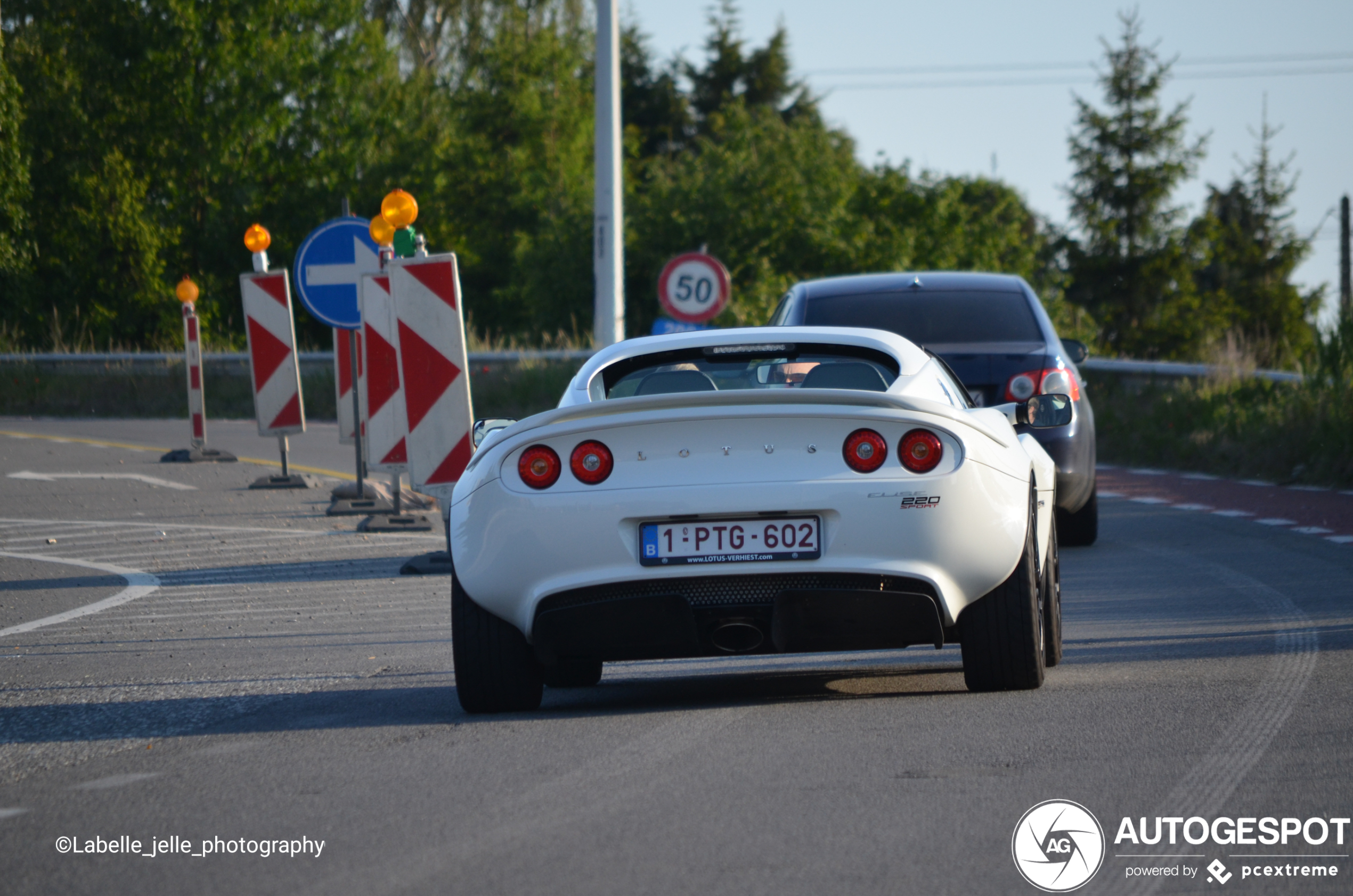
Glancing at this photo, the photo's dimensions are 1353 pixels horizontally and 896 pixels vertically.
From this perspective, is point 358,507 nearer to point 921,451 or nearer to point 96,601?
point 96,601

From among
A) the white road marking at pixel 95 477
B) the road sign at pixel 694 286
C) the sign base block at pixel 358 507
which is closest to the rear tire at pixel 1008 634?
the sign base block at pixel 358 507

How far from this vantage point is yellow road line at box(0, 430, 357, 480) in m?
18.3

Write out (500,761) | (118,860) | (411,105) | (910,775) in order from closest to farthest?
(118,860)
(910,775)
(500,761)
(411,105)

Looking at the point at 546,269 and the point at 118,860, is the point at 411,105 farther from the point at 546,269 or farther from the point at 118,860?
the point at 118,860

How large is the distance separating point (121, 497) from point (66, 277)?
98.2 ft

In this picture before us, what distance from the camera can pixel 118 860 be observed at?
4012 millimetres

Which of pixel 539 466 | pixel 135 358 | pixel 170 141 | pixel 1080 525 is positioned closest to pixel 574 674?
pixel 539 466

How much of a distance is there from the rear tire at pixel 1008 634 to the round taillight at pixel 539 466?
1396 millimetres

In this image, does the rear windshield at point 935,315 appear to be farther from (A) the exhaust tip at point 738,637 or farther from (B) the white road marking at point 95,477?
(B) the white road marking at point 95,477

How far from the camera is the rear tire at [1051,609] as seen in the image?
634 centimetres

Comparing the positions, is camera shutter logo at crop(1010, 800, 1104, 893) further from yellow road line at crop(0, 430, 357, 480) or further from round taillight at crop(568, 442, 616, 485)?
yellow road line at crop(0, 430, 357, 480)

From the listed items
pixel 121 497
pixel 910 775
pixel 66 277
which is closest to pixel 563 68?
pixel 66 277

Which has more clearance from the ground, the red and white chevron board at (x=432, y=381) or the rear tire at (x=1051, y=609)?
the red and white chevron board at (x=432, y=381)

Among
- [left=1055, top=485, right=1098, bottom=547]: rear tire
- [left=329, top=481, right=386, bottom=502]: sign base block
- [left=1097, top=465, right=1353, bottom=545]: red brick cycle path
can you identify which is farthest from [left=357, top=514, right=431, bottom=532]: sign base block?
[left=1097, top=465, right=1353, bottom=545]: red brick cycle path
